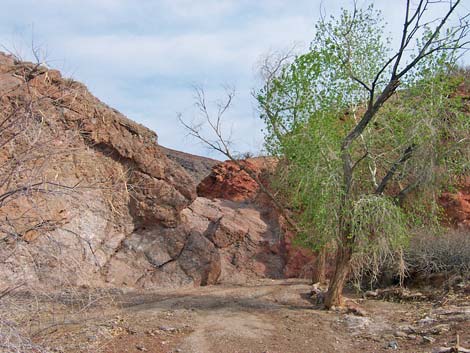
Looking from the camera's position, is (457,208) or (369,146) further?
(457,208)

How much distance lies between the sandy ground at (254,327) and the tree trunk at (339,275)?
28cm

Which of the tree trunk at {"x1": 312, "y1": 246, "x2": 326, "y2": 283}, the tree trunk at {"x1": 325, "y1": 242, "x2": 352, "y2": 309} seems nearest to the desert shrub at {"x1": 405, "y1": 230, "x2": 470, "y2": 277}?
the tree trunk at {"x1": 312, "y1": 246, "x2": 326, "y2": 283}

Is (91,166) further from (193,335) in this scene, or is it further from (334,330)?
(334,330)

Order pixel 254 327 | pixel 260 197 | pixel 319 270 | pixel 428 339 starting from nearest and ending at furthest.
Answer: pixel 428 339
pixel 254 327
pixel 319 270
pixel 260 197

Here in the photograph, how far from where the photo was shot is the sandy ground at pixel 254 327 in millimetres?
8812

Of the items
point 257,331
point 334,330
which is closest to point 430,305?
point 334,330

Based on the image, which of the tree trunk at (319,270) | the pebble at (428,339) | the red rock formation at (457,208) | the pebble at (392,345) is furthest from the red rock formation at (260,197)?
the pebble at (428,339)

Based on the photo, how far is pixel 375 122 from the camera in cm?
1178

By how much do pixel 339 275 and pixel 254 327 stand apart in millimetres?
2006

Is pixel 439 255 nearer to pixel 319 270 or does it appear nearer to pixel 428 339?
pixel 319 270

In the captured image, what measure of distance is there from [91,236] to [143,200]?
1.57m

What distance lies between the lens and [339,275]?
10883 mm

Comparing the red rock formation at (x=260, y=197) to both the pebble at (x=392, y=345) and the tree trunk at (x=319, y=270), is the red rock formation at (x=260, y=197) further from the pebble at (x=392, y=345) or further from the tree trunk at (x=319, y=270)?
the pebble at (x=392, y=345)

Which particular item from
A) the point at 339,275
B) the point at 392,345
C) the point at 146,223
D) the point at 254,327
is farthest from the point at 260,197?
the point at 392,345
